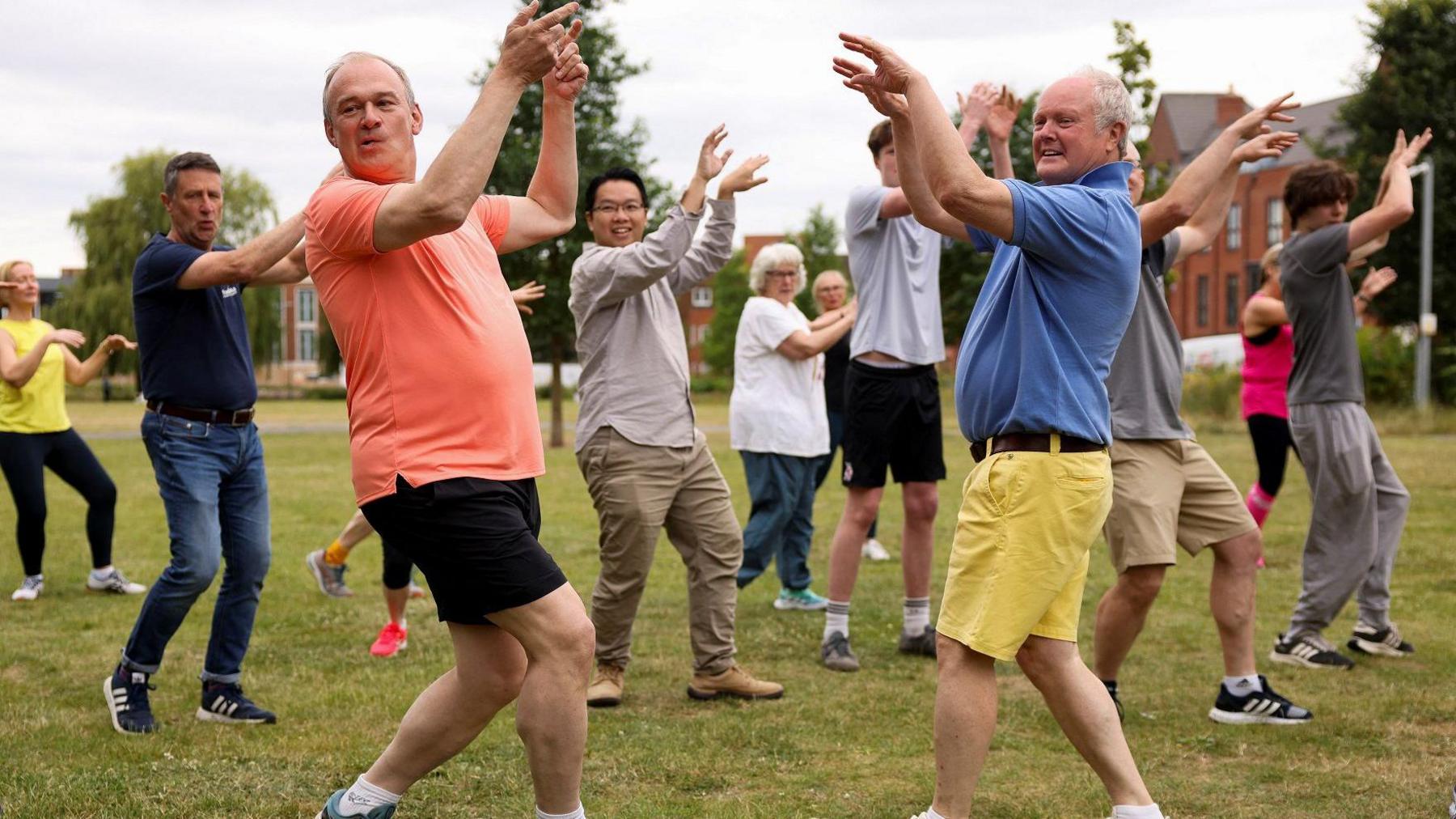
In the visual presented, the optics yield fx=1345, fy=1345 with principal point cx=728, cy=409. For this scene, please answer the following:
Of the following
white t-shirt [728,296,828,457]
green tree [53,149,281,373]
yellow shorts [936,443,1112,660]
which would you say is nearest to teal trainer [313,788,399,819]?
yellow shorts [936,443,1112,660]

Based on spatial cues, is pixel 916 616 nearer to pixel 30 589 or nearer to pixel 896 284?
pixel 896 284

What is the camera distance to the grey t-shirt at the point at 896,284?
254 inches

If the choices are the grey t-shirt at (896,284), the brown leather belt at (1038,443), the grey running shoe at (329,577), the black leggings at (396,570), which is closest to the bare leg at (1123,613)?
the brown leather belt at (1038,443)

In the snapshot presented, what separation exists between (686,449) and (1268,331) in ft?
14.5

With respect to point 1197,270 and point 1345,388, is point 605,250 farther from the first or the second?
point 1197,270

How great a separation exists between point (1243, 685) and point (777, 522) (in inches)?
133

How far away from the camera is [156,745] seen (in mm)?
4980

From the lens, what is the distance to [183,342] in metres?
5.23

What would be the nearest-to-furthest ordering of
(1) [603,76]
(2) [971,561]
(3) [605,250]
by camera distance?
(2) [971,561] < (3) [605,250] < (1) [603,76]

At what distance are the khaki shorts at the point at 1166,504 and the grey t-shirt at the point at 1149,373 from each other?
0.06 meters

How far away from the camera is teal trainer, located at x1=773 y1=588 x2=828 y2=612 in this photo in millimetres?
8172

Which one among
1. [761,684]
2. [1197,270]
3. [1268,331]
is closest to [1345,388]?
[1268,331]

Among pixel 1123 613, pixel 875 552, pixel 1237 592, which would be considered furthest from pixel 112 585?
pixel 1237 592

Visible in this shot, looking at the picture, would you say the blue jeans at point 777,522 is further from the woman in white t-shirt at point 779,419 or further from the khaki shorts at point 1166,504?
the khaki shorts at point 1166,504
